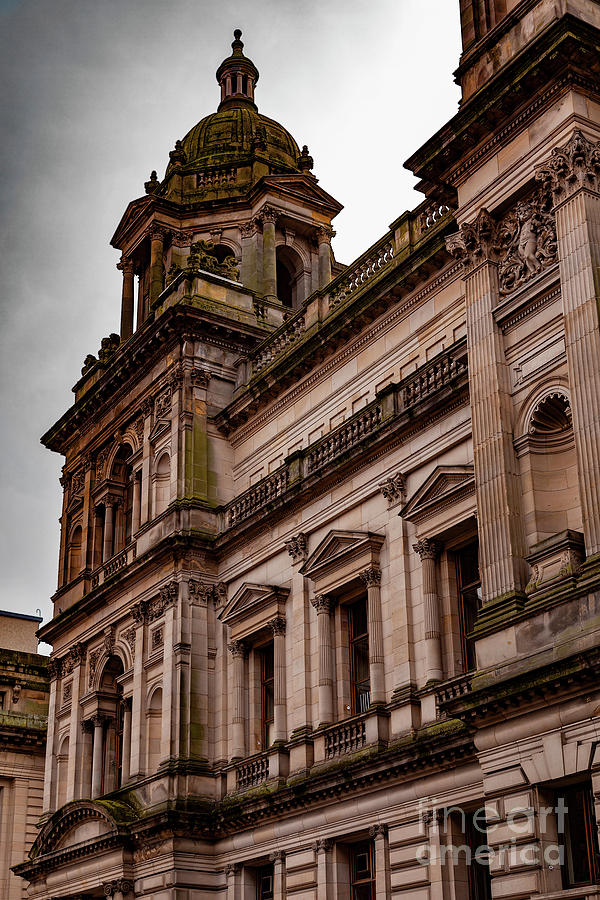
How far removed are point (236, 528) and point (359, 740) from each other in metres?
8.76

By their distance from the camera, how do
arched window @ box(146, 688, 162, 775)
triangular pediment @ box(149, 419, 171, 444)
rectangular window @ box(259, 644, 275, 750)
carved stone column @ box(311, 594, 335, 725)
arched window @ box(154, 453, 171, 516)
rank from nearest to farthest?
1. carved stone column @ box(311, 594, 335, 725)
2. rectangular window @ box(259, 644, 275, 750)
3. arched window @ box(146, 688, 162, 775)
4. arched window @ box(154, 453, 171, 516)
5. triangular pediment @ box(149, 419, 171, 444)

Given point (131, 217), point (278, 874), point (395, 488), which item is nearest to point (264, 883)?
point (278, 874)

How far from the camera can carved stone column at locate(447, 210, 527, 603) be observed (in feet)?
71.7

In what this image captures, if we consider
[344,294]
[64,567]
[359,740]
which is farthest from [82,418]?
[359,740]

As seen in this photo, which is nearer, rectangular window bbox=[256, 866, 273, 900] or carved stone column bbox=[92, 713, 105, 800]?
rectangular window bbox=[256, 866, 273, 900]

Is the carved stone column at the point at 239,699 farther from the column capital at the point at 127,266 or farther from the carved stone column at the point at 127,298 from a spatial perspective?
the column capital at the point at 127,266

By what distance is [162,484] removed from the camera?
39.2 metres

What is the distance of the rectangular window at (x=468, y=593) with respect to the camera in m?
26.8

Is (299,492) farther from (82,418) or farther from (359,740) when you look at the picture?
(82,418)

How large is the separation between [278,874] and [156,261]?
24381 mm

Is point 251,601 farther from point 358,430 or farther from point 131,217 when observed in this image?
point 131,217

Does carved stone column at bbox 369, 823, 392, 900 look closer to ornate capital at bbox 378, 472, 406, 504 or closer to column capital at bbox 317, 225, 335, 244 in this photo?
ornate capital at bbox 378, 472, 406, 504

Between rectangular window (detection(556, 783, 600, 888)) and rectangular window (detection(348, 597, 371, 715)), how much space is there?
32.9 feet

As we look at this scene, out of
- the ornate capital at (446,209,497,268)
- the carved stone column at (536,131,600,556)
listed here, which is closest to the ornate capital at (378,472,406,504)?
the ornate capital at (446,209,497,268)
